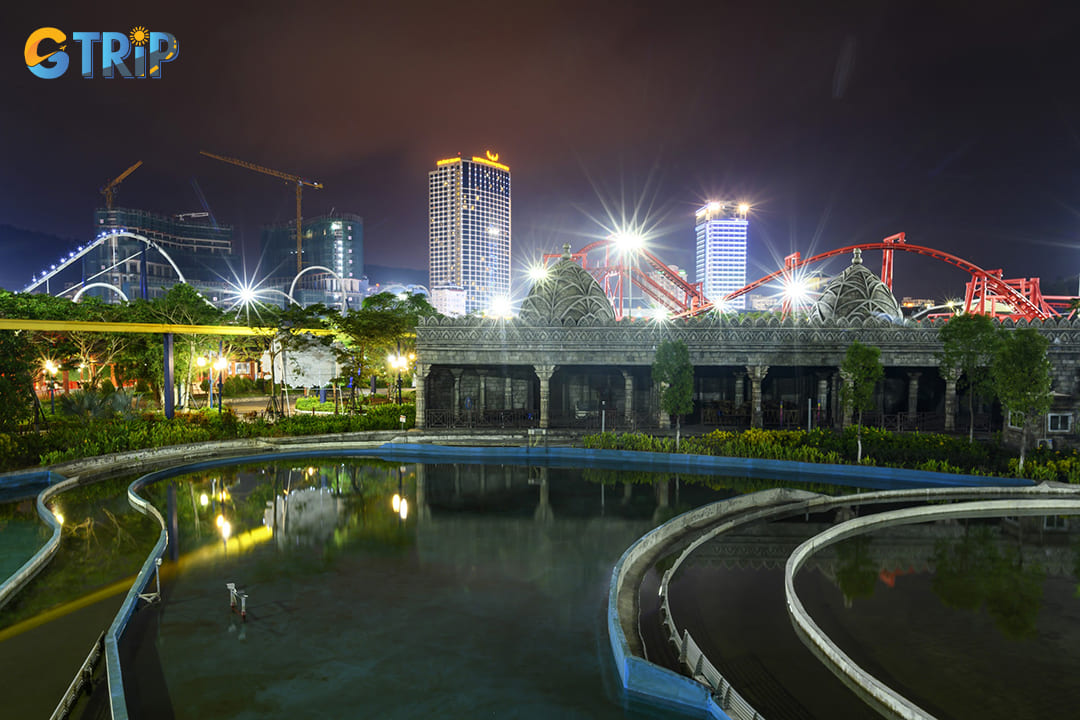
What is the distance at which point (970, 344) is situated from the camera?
25.2 metres

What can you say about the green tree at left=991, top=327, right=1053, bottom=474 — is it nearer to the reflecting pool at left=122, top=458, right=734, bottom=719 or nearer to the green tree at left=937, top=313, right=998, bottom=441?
the green tree at left=937, top=313, right=998, bottom=441

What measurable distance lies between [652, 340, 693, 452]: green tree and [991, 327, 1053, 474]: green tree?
11.3 meters

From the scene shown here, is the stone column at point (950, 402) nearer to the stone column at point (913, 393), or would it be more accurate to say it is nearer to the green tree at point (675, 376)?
the stone column at point (913, 393)

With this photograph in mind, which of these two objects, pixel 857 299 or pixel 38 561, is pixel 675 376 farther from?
pixel 38 561

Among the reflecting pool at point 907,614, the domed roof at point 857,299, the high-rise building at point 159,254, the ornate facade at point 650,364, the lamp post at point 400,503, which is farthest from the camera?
the high-rise building at point 159,254

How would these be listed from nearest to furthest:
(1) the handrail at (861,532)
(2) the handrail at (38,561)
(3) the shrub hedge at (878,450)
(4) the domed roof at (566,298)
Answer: (1) the handrail at (861,532) < (2) the handrail at (38,561) < (3) the shrub hedge at (878,450) < (4) the domed roof at (566,298)

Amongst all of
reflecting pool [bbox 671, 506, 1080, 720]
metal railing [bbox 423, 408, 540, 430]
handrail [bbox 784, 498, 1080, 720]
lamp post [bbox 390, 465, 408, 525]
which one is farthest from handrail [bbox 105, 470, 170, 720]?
metal railing [bbox 423, 408, 540, 430]

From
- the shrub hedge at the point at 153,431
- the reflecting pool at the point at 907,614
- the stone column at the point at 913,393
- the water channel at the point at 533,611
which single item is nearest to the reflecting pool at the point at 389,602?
the water channel at the point at 533,611

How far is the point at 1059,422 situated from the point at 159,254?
7625 inches

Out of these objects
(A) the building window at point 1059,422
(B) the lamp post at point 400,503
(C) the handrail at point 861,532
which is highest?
(A) the building window at point 1059,422

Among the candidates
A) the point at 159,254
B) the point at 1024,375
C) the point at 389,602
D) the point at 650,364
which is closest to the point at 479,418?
the point at 650,364

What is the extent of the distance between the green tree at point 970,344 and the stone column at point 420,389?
24.0m

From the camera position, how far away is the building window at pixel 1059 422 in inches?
874

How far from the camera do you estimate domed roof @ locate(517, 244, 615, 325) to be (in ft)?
112
